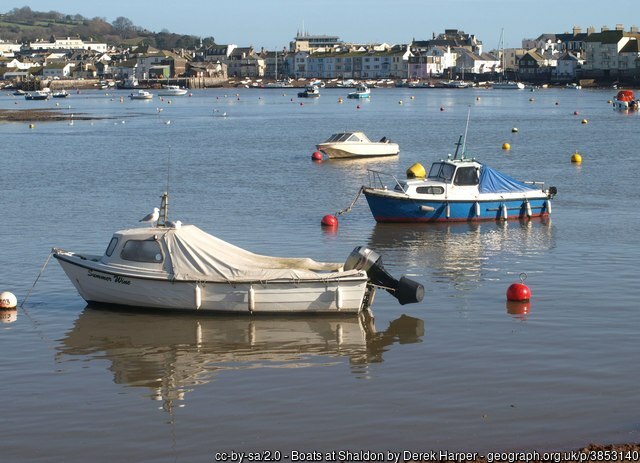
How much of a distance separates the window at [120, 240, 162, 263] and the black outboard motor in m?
4.04

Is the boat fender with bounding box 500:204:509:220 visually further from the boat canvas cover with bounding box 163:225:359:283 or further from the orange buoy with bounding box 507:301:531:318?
the boat canvas cover with bounding box 163:225:359:283

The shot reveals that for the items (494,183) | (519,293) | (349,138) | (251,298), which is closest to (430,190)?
(494,183)

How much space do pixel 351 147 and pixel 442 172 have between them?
87.5ft

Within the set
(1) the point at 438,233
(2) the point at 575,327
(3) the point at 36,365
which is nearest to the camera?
(3) the point at 36,365

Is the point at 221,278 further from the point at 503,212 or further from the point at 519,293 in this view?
the point at 503,212

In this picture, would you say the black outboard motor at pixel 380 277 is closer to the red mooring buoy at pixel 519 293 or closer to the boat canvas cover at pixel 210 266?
the boat canvas cover at pixel 210 266

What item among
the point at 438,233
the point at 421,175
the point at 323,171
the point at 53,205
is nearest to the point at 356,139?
the point at 323,171

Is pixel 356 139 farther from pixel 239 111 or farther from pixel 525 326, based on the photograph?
pixel 239 111

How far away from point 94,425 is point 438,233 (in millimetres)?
19611

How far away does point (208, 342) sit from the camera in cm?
2147

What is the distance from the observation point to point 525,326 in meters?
22.4

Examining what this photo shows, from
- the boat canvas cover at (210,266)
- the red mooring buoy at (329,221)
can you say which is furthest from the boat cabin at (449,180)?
the boat canvas cover at (210,266)

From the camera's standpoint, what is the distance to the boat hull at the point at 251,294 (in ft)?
72.5

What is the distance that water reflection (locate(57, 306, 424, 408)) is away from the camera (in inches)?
775
